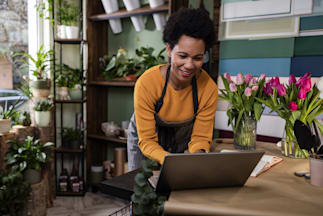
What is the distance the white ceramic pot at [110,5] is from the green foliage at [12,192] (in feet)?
5.43

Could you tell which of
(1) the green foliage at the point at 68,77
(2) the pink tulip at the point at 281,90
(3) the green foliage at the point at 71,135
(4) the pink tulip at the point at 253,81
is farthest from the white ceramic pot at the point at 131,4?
(2) the pink tulip at the point at 281,90

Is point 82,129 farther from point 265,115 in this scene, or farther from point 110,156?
point 265,115

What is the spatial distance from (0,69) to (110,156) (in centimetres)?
140

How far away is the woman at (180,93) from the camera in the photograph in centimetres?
133

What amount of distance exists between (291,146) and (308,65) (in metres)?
1.01

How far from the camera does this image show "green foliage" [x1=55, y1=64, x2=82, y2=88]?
2943 mm

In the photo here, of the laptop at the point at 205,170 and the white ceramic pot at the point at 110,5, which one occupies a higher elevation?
the white ceramic pot at the point at 110,5

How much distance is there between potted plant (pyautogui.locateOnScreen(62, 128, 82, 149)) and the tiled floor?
20.1 inches

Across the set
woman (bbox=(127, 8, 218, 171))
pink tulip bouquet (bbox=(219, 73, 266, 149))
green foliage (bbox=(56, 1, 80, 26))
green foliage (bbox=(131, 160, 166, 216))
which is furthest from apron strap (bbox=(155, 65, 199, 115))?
green foliage (bbox=(56, 1, 80, 26))

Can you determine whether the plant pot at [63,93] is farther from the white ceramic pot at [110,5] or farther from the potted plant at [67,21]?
the white ceramic pot at [110,5]

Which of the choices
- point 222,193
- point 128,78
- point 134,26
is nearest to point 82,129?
point 128,78

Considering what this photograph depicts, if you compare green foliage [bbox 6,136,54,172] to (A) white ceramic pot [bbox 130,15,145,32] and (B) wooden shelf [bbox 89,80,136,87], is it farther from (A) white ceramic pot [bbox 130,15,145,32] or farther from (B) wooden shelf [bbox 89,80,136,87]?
(A) white ceramic pot [bbox 130,15,145,32]

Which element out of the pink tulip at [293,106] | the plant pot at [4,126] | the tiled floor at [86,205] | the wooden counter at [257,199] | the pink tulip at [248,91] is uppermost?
the pink tulip at [248,91]

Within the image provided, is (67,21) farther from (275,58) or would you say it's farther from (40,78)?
(275,58)
